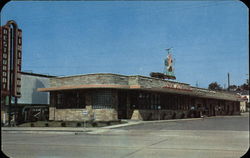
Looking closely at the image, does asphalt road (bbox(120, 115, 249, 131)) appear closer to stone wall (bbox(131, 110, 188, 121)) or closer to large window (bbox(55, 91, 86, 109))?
stone wall (bbox(131, 110, 188, 121))

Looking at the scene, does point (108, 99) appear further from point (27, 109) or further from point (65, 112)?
point (27, 109)

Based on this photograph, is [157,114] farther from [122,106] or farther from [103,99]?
[103,99]

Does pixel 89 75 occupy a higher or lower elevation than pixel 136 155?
higher

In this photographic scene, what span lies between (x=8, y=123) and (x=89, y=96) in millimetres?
7949

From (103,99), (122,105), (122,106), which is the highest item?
(103,99)

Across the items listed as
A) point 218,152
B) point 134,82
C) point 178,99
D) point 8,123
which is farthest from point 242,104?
point 218,152

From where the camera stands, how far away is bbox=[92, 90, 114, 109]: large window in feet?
108

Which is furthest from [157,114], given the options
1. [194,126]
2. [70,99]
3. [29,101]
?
[29,101]

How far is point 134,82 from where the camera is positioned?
3416 centimetres

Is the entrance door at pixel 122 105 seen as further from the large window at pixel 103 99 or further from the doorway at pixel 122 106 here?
the large window at pixel 103 99

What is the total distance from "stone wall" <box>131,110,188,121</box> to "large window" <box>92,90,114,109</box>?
3.59 metres

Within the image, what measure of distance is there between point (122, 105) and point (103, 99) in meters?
2.88

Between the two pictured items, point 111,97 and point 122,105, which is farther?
point 122,105

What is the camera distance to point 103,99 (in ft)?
108
